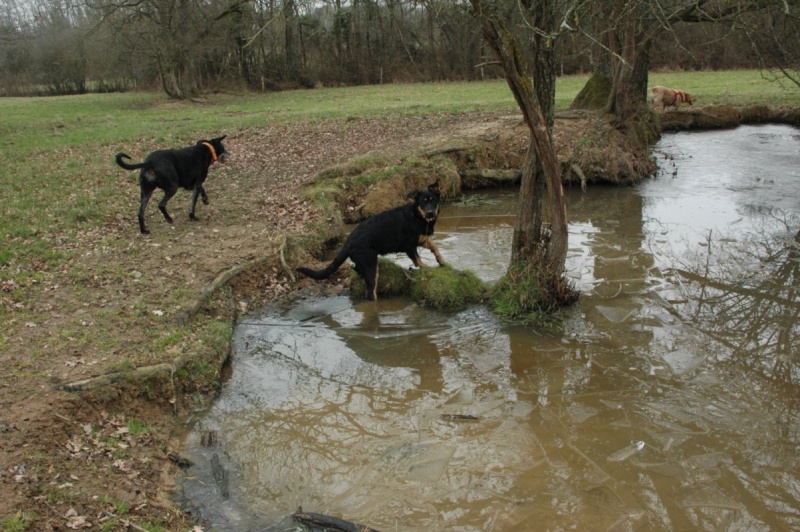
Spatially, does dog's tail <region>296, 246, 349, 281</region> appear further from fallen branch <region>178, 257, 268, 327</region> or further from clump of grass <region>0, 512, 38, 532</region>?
clump of grass <region>0, 512, 38, 532</region>

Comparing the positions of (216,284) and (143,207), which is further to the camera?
(143,207)

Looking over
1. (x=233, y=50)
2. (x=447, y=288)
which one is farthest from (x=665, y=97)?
(x=233, y=50)

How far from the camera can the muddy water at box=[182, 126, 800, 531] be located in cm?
476

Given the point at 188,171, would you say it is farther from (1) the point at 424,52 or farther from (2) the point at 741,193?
(1) the point at 424,52

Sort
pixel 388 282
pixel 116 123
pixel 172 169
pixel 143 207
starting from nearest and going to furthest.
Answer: pixel 388 282 → pixel 143 207 → pixel 172 169 → pixel 116 123

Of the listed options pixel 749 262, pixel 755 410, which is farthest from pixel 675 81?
pixel 755 410

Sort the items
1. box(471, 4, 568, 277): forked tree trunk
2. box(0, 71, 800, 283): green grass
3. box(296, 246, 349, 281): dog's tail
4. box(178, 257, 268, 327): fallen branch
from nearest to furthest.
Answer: box(471, 4, 568, 277): forked tree trunk, box(178, 257, 268, 327): fallen branch, box(296, 246, 349, 281): dog's tail, box(0, 71, 800, 283): green grass

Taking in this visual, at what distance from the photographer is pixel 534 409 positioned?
19.9ft

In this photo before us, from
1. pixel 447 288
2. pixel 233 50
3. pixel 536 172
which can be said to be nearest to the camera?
pixel 536 172

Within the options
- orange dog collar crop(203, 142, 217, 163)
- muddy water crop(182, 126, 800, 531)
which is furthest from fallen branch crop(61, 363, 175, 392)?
orange dog collar crop(203, 142, 217, 163)

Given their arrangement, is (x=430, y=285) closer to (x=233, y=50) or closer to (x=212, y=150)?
(x=212, y=150)

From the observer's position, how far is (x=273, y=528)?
14.6ft

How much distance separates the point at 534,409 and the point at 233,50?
111 feet

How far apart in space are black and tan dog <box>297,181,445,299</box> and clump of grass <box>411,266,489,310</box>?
0.51m
